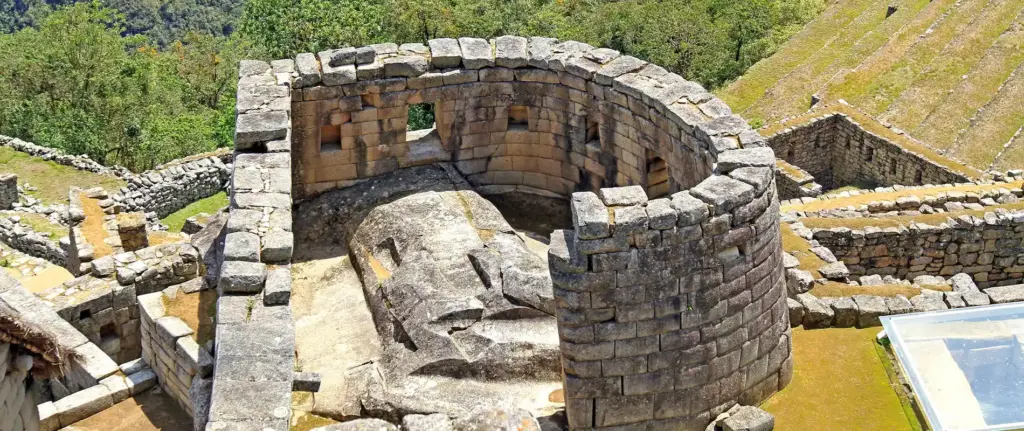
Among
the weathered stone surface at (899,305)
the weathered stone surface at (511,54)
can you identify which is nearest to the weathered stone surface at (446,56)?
the weathered stone surface at (511,54)

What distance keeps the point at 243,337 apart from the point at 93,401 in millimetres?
5327

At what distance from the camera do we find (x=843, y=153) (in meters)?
32.5

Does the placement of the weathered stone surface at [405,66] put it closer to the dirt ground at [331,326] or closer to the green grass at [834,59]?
the dirt ground at [331,326]


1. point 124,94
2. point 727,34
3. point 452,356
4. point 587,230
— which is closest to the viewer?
point 587,230

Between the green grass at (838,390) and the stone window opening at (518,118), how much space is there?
18.2 ft

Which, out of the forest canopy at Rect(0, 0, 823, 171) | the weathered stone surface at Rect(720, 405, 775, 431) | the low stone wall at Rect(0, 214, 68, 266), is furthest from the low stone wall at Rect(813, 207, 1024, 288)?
the forest canopy at Rect(0, 0, 823, 171)

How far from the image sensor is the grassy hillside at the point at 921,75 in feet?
114

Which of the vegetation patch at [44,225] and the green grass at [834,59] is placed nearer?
the vegetation patch at [44,225]

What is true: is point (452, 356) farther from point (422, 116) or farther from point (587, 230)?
point (422, 116)

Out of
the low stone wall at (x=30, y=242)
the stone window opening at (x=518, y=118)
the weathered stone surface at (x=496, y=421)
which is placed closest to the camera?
the weathered stone surface at (x=496, y=421)

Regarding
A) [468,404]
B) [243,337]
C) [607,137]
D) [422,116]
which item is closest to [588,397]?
[468,404]

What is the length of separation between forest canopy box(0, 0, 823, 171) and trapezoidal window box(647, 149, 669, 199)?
78.9 feet

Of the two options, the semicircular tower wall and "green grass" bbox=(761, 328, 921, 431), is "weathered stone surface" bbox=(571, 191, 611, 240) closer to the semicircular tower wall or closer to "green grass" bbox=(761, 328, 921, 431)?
the semicircular tower wall

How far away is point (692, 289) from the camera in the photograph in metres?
12.2
